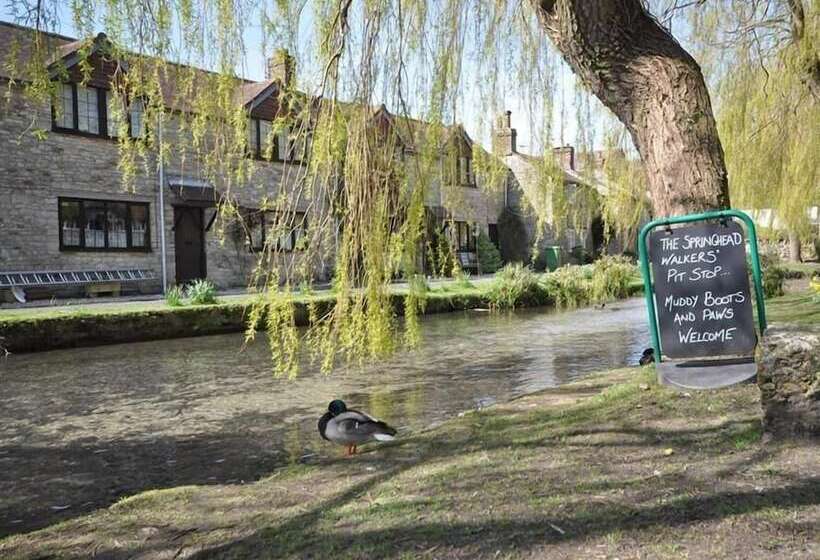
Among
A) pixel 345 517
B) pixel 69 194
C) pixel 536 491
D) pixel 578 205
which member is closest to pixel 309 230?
pixel 345 517

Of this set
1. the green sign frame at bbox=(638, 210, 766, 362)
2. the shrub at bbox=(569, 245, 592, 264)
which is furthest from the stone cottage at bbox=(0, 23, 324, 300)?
the shrub at bbox=(569, 245, 592, 264)

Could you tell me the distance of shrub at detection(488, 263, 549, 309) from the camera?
65.6ft

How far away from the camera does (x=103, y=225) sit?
61.2 ft

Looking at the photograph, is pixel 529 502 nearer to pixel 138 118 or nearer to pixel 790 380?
pixel 790 380

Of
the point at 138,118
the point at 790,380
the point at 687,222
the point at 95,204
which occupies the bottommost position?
the point at 790,380

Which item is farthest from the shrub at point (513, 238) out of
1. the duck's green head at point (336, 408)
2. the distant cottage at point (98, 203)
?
the duck's green head at point (336, 408)

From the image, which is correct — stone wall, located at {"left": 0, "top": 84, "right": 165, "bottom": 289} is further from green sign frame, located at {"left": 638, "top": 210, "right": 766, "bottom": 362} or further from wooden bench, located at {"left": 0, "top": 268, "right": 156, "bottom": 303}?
green sign frame, located at {"left": 638, "top": 210, "right": 766, "bottom": 362}

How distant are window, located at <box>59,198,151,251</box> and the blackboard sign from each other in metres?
16.5

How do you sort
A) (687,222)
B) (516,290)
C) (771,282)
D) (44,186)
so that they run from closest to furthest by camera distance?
(687,222)
(771,282)
(44,186)
(516,290)

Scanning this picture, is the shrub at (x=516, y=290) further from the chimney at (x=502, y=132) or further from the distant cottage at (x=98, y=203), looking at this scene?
the chimney at (x=502, y=132)

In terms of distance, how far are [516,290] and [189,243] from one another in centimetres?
970

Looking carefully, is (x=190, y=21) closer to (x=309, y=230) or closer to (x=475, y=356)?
(x=309, y=230)

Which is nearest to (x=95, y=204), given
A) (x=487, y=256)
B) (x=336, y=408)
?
(x=336, y=408)

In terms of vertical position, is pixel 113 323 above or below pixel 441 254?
below
